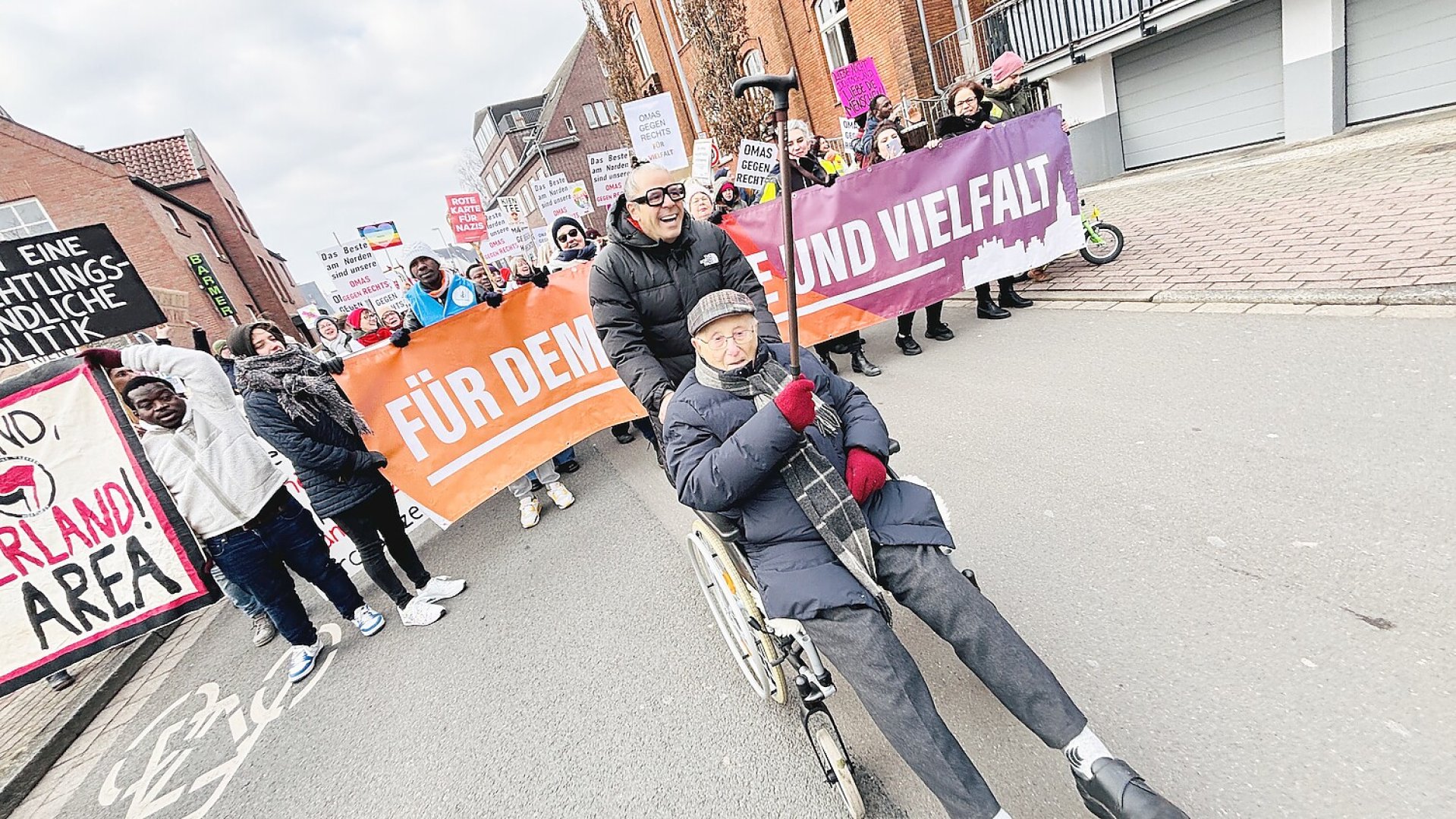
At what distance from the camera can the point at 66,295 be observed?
442cm

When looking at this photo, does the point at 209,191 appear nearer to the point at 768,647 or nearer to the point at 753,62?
the point at 753,62

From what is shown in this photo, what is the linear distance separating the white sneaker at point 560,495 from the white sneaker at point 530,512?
0.14 metres

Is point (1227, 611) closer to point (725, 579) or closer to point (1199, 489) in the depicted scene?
point (1199, 489)

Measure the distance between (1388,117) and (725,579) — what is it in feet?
38.7

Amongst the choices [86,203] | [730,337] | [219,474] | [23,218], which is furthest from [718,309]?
[23,218]

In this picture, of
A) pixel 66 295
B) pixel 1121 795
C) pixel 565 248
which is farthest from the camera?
pixel 565 248

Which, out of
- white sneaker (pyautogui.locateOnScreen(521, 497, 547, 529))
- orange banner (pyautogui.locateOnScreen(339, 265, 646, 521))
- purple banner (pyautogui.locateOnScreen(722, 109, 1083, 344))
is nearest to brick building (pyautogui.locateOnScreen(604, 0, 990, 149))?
purple banner (pyautogui.locateOnScreen(722, 109, 1083, 344))

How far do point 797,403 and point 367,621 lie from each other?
333 centimetres

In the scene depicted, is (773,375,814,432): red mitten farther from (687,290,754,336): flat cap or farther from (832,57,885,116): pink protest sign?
(832,57,885,116): pink protest sign

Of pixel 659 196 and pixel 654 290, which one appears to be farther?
pixel 654 290

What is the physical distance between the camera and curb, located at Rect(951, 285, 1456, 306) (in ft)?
11.6

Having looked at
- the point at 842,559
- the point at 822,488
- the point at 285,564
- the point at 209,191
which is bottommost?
the point at 842,559

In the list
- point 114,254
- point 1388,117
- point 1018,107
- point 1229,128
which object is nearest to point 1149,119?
point 1229,128

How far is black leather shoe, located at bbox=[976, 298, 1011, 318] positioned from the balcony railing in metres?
7.43
